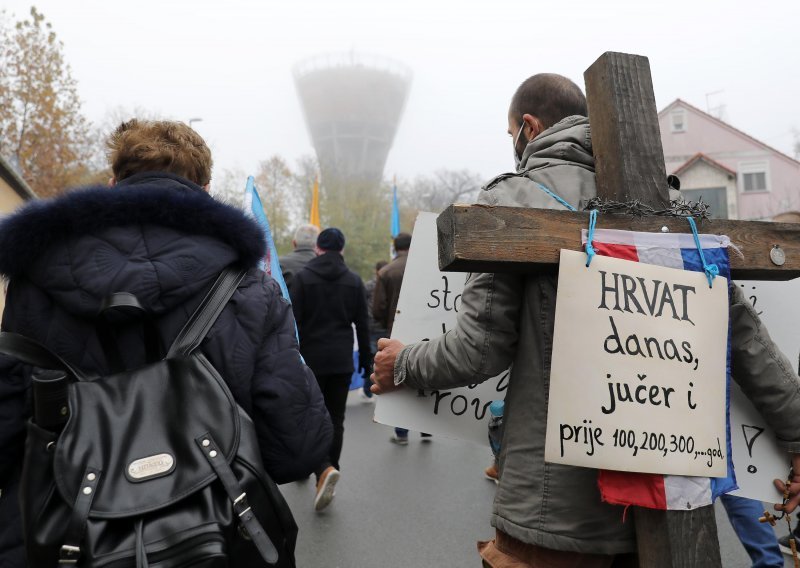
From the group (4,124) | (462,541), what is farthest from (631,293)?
(4,124)

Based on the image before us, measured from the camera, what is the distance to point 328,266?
564 centimetres

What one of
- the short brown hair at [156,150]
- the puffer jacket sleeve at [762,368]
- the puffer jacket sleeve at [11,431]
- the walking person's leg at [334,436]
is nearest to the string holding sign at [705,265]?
the puffer jacket sleeve at [762,368]

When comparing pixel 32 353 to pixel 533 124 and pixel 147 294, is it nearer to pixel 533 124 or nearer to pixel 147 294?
pixel 147 294

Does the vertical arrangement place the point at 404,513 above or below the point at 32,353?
below

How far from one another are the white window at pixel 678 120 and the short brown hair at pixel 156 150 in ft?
144

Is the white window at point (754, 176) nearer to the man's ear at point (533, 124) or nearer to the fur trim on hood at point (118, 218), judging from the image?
the man's ear at point (533, 124)

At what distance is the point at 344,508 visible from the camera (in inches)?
199

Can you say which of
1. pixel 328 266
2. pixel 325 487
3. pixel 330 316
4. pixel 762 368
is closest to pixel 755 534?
pixel 762 368

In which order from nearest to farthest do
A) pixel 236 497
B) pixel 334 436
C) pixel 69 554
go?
pixel 69 554
pixel 236 497
pixel 334 436

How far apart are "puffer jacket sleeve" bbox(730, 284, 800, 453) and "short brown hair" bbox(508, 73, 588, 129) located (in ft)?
2.38

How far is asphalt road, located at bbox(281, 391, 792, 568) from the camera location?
13.5 ft

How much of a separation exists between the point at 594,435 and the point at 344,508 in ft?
12.5

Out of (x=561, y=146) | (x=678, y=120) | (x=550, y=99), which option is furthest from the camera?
(x=678, y=120)

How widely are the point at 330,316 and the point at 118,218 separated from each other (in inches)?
156
